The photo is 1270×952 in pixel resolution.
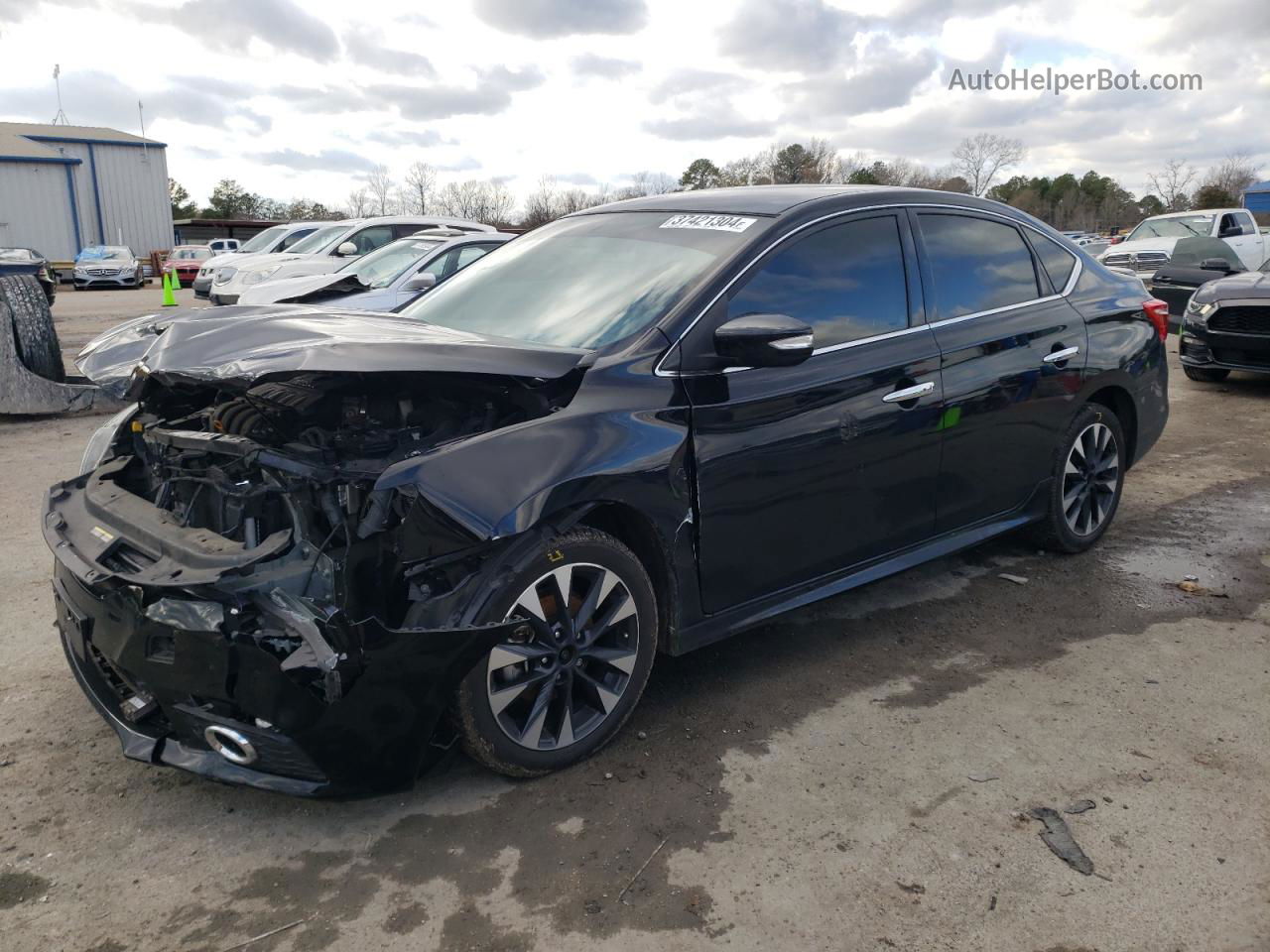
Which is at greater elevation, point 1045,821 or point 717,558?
point 717,558

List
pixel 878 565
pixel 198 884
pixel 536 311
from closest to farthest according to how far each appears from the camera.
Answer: pixel 198 884
pixel 536 311
pixel 878 565

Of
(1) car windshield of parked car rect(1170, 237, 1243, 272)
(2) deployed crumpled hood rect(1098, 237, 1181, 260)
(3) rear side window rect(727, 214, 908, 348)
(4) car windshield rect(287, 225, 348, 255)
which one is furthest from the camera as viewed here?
(2) deployed crumpled hood rect(1098, 237, 1181, 260)

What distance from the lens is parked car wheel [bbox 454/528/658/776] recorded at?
2.87 meters

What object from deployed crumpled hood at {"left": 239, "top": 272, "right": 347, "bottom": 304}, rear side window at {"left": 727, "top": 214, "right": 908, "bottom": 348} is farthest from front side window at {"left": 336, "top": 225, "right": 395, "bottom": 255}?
rear side window at {"left": 727, "top": 214, "right": 908, "bottom": 348}

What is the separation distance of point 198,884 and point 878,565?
8.58 ft

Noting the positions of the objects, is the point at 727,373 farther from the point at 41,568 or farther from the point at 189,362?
the point at 41,568

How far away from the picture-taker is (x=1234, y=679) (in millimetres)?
3758

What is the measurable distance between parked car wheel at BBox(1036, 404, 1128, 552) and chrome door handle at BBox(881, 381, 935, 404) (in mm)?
1195

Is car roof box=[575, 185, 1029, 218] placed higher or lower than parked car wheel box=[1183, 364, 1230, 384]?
higher

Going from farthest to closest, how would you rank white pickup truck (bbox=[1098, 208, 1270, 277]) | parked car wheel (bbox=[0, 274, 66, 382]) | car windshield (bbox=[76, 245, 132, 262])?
car windshield (bbox=[76, 245, 132, 262]), white pickup truck (bbox=[1098, 208, 1270, 277]), parked car wheel (bbox=[0, 274, 66, 382])

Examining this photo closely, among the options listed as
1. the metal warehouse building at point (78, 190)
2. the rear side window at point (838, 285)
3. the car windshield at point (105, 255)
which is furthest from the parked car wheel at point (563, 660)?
the metal warehouse building at point (78, 190)

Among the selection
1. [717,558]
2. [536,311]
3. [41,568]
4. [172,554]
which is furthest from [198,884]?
[41,568]

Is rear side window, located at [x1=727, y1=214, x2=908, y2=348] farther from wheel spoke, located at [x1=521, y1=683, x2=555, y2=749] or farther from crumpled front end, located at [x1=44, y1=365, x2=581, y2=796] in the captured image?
wheel spoke, located at [x1=521, y1=683, x2=555, y2=749]

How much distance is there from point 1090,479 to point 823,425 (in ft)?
7.11
